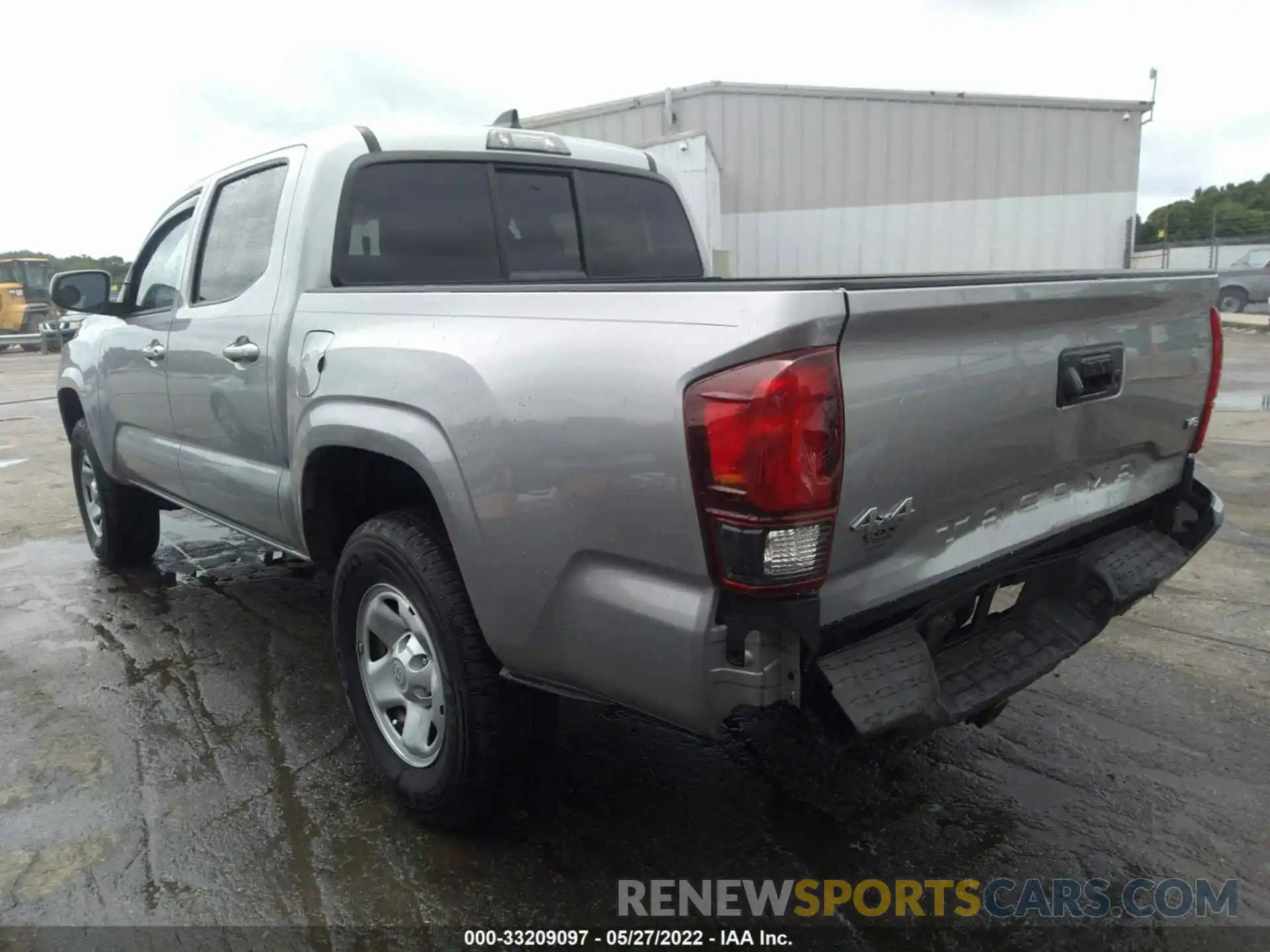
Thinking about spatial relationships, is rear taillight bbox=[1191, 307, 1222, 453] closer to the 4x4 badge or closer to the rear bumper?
the rear bumper

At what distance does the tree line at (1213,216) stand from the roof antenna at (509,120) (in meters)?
27.6

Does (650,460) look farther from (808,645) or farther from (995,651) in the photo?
(995,651)

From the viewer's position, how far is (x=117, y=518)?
16.6ft

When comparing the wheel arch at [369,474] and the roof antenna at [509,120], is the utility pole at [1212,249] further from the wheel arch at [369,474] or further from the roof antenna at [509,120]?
the wheel arch at [369,474]

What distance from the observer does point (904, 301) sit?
1.85 meters

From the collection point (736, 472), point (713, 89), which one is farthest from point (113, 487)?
point (713, 89)

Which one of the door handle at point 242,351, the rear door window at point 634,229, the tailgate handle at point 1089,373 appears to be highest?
the rear door window at point 634,229

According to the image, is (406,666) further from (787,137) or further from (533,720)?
(787,137)

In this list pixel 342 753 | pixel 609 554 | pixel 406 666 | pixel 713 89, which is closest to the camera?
pixel 609 554

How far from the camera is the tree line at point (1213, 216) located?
29.6m

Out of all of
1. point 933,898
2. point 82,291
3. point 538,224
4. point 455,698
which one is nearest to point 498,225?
point 538,224

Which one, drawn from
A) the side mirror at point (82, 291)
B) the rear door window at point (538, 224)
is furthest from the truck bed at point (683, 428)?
the side mirror at point (82, 291)

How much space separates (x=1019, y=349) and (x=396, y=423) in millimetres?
1530

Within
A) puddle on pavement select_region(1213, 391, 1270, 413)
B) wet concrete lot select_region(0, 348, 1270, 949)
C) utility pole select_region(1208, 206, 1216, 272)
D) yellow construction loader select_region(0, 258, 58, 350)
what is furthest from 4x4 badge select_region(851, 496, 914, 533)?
yellow construction loader select_region(0, 258, 58, 350)
